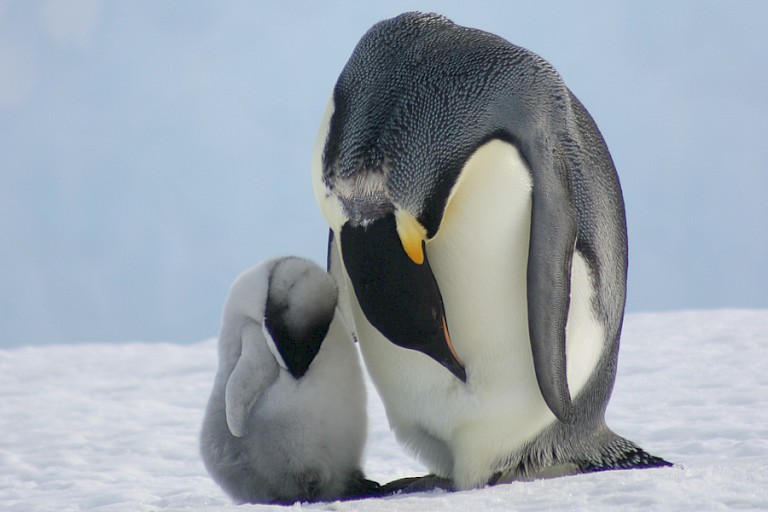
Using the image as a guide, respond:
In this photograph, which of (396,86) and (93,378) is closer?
(396,86)

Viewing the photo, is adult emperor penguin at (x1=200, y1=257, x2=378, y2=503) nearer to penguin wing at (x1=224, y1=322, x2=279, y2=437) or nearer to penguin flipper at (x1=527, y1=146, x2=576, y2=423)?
penguin wing at (x1=224, y1=322, x2=279, y2=437)

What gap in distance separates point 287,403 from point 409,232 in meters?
0.56

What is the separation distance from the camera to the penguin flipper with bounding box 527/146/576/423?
235cm

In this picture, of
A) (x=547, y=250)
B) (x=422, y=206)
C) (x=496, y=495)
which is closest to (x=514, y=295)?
(x=547, y=250)

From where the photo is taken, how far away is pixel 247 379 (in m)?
2.48

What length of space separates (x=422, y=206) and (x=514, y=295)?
1.21ft

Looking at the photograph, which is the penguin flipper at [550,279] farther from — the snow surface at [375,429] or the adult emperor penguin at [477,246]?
the snow surface at [375,429]

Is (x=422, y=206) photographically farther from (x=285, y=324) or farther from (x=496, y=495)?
(x=496, y=495)

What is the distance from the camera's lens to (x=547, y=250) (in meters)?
2.35

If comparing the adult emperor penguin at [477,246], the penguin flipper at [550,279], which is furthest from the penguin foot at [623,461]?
the penguin flipper at [550,279]

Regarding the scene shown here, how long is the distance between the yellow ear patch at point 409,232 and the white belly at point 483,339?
161 millimetres

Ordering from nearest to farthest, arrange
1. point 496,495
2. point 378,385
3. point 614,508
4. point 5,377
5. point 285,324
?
point 614,508 < point 496,495 < point 285,324 < point 378,385 < point 5,377

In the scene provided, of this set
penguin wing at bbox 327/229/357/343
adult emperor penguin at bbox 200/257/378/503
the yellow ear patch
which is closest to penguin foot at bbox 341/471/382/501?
adult emperor penguin at bbox 200/257/378/503

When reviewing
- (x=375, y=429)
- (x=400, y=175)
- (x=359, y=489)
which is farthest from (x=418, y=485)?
(x=375, y=429)
